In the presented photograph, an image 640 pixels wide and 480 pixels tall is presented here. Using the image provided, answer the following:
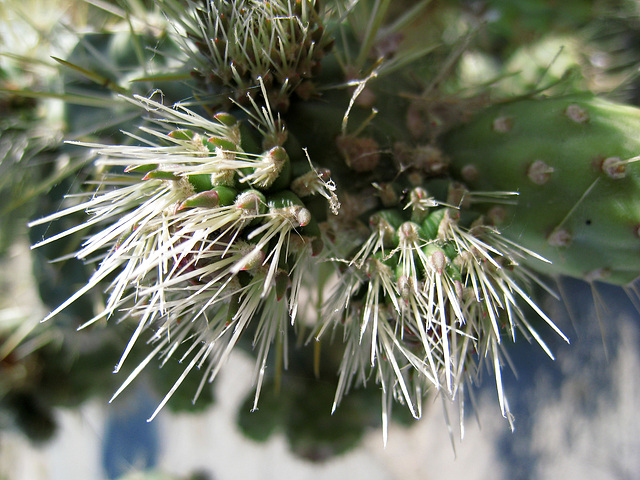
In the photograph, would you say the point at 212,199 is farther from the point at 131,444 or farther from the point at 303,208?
the point at 131,444

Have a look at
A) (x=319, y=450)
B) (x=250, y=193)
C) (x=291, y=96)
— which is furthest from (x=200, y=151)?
(x=319, y=450)

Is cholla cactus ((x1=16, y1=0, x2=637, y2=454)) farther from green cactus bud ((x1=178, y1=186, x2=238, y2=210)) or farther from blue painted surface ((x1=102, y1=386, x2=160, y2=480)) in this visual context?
blue painted surface ((x1=102, y1=386, x2=160, y2=480))

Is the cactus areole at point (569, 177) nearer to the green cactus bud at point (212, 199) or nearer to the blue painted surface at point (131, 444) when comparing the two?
the green cactus bud at point (212, 199)

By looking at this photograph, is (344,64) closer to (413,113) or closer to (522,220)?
(413,113)

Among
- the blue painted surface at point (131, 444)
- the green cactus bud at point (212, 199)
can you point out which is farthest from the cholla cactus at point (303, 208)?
the blue painted surface at point (131, 444)

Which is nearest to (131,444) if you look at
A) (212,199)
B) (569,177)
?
(212,199)

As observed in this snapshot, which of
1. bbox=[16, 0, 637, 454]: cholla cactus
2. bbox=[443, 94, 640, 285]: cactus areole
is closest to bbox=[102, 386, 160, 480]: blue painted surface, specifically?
bbox=[16, 0, 637, 454]: cholla cactus

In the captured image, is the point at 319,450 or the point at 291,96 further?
the point at 319,450
